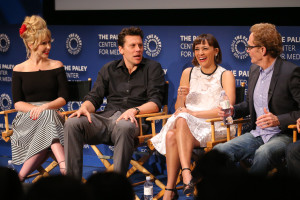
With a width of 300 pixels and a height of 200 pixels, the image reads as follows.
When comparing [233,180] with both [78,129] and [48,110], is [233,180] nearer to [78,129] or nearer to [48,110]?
[78,129]

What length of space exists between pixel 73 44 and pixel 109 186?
16.2ft

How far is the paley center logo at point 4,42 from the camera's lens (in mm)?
6195

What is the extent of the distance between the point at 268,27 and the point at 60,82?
2.13 m

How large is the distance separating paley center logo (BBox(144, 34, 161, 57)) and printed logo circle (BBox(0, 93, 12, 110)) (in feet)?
6.79

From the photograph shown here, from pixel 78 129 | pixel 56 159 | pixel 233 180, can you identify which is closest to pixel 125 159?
pixel 78 129

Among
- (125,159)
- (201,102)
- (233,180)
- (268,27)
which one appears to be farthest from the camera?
(201,102)

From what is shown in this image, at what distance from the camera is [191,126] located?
13.4ft

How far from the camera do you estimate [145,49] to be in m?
5.35

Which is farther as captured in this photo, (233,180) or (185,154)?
(185,154)

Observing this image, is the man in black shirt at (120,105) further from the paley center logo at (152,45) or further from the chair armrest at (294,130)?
the chair armrest at (294,130)

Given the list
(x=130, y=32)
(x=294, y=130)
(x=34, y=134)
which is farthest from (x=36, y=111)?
(x=294, y=130)

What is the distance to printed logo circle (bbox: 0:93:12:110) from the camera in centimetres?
621

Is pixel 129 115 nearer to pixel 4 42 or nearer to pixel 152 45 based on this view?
pixel 152 45

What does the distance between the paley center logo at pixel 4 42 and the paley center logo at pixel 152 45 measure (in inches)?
78.6
